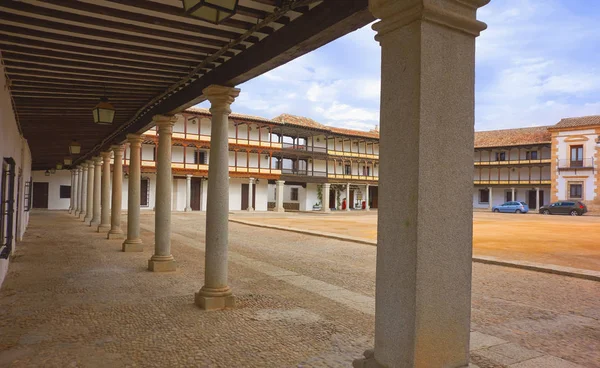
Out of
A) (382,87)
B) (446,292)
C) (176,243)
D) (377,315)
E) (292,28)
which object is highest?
(292,28)

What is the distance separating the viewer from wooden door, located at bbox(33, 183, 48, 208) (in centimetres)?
3192

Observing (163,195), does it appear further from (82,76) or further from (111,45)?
(111,45)

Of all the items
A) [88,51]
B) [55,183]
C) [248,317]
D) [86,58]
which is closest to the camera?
[248,317]

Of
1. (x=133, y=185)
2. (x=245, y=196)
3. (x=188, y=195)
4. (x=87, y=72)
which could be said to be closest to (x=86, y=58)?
(x=87, y=72)

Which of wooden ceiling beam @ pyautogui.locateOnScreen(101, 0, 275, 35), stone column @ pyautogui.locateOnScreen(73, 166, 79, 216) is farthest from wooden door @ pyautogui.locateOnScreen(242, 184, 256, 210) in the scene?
wooden ceiling beam @ pyautogui.locateOnScreen(101, 0, 275, 35)

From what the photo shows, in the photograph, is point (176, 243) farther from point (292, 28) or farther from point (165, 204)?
point (292, 28)

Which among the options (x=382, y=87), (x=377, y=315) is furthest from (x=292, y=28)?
(x=377, y=315)

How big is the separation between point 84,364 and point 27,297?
3.07m

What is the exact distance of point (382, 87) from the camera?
2.60 m

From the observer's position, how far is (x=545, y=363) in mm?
3910

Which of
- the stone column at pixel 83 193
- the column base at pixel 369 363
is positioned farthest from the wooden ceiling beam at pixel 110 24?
the stone column at pixel 83 193

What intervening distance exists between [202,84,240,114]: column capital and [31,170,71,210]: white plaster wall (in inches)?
1274

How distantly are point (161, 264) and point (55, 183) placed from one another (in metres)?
29.9

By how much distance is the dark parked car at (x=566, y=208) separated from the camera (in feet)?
120
